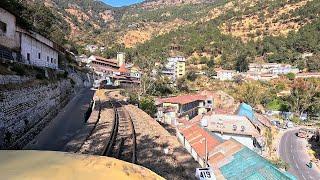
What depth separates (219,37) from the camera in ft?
447

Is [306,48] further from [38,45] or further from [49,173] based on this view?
[49,173]

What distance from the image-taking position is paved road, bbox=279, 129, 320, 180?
34.8 m

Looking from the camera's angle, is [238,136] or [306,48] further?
[306,48]

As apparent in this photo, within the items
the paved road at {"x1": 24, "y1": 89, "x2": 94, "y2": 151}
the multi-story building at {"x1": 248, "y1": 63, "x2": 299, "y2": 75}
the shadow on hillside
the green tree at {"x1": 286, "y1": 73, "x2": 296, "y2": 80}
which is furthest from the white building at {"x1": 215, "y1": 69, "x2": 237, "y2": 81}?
the paved road at {"x1": 24, "y1": 89, "x2": 94, "y2": 151}

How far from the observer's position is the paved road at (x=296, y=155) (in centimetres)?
3481

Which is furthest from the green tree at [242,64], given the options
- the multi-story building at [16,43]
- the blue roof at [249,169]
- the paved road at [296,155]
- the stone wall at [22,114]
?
the blue roof at [249,169]

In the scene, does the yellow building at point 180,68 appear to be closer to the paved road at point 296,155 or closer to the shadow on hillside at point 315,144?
the paved road at point 296,155

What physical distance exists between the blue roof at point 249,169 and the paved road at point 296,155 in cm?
1827

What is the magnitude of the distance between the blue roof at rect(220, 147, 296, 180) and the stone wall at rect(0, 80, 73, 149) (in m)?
9.39

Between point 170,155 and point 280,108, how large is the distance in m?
66.2

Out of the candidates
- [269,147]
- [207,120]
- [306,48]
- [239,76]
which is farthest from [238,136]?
[306,48]

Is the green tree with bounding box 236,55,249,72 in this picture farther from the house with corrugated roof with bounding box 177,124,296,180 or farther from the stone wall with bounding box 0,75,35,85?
the stone wall with bounding box 0,75,35,85

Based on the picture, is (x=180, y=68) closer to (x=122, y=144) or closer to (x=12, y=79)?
(x=122, y=144)

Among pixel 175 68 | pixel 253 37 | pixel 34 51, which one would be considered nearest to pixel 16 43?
pixel 34 51
